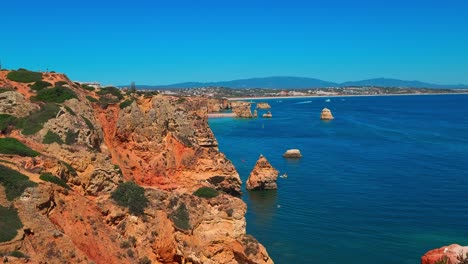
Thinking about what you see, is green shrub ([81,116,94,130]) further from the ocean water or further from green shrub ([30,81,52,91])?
the ocean water

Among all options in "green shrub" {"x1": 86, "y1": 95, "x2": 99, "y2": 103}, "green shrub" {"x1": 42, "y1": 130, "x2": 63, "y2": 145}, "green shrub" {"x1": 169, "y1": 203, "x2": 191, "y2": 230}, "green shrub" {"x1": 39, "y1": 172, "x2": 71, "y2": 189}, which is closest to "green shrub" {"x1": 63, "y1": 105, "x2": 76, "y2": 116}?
"green shrub" {"x1": 42, "y1": 130, "x2": 63, "y2": 145}

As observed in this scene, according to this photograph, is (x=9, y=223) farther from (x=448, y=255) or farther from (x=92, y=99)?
(x=448, y=255)

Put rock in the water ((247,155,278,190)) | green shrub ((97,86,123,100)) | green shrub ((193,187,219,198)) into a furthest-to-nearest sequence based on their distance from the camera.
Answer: rock in the water ((247,155,278,190)) → green shrub ((97,86,123,100)) → green shrub ((193,187,219,198))

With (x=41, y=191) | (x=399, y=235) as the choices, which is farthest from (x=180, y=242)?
(x=399, y=235)

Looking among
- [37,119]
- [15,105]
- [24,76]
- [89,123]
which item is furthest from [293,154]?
[37,119]

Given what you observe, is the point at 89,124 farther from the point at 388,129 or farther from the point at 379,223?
the point at 388,129
